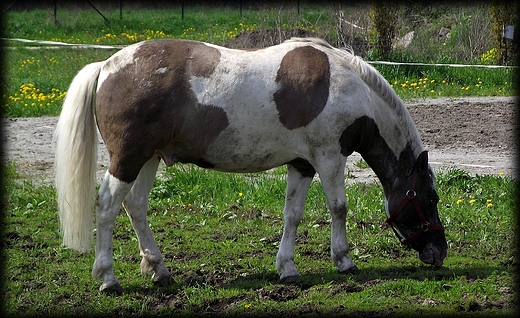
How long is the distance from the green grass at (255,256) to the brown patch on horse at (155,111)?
1.01 m

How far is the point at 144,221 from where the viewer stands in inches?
233

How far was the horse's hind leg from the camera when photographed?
5773mm

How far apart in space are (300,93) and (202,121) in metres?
0.78

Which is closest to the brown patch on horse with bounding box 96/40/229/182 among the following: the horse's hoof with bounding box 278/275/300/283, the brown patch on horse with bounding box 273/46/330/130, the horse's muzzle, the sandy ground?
the brown patch on horse with bounding box 273/46/330/130

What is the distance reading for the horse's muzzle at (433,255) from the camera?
598 centimetres

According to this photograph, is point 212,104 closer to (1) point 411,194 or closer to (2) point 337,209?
(2) point 337,209

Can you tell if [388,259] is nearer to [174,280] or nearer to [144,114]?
[174,280]

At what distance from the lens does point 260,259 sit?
21.0 ft

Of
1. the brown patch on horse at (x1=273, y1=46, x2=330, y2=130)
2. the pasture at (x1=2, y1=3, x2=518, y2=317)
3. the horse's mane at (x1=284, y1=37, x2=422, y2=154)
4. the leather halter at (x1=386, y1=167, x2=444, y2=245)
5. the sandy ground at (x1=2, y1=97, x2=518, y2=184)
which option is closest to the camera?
the pasture at (x1=2, y1=3, x2=518, y2=317)

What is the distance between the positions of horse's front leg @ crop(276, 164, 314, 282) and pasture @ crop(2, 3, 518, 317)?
0.17 metres

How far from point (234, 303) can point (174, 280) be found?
76cm

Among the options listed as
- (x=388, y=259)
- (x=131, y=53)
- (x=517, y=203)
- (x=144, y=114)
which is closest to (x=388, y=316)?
(x=388, y=259)

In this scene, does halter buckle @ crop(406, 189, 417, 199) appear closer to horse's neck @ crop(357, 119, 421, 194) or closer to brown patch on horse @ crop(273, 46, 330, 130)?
horse's neck @ crop(357, 119, 421, 194)

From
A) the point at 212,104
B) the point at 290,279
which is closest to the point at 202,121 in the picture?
the point at 212,104
